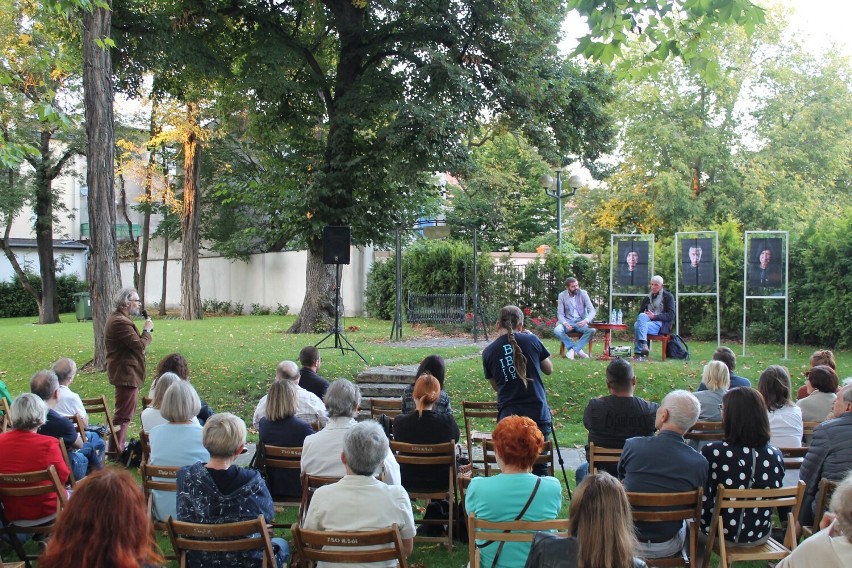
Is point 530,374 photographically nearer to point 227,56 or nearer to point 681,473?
point 681,473

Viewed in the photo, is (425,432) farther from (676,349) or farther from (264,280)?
(264,280)

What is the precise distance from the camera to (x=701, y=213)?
2864cm

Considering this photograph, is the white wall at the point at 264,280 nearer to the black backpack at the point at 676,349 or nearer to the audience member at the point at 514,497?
the black backpack at the point at 676,349

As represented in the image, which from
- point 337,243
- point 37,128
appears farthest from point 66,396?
point 37,128

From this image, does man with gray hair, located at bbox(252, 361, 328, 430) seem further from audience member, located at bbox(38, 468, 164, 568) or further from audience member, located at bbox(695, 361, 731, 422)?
audience member, located at bbox(38, 468, 164, 568)

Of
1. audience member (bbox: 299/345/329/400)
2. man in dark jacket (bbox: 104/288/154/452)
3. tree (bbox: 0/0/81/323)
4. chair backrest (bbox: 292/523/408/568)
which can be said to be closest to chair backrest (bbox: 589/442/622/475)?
chair backrest (bbox: 292/523/408/568)

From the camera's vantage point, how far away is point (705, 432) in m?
5.38

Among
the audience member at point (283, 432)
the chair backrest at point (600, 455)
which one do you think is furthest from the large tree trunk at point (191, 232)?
the chair backrest at point (600, 455)

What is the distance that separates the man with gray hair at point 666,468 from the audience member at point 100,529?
8.25ft

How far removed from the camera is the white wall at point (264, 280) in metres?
24.4

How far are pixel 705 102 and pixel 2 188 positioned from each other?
84.8 feet

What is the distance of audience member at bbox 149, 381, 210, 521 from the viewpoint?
183 inches

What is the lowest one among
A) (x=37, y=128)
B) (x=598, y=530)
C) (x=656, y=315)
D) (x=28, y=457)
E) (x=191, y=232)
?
(x=28, y=457)

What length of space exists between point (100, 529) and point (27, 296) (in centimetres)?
3361
